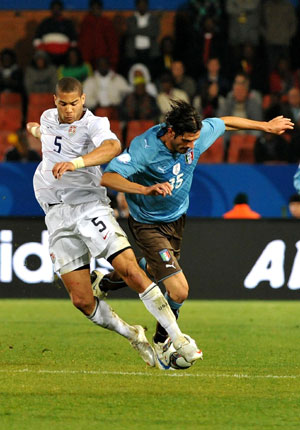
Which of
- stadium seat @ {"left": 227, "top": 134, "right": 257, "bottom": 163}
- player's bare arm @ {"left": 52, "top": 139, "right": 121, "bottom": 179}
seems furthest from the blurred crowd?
player's bare arm @ {"left": 52, "top": 139, "right": 121, "bottom": 179}

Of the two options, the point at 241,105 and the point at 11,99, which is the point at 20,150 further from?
the point at 241,105

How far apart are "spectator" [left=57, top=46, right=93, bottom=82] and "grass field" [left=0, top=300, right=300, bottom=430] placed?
753cm

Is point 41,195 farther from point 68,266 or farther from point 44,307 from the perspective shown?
point 44,307

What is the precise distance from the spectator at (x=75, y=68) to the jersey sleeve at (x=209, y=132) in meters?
10.3

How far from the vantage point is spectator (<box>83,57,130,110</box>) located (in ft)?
58.7

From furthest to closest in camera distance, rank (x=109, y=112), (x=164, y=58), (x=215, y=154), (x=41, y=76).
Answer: (x=164, y=58), (x=41, y=76), (x=109, y=112), (x=215, y=154)

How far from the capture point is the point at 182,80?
59.0ft

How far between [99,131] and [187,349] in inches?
69.1

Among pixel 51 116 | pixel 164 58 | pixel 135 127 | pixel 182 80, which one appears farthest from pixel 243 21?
pixel 51 116

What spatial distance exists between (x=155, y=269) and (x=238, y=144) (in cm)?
908

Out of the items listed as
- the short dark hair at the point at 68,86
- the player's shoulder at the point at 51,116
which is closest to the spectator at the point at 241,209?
the player's shoulder at the point at 51,116

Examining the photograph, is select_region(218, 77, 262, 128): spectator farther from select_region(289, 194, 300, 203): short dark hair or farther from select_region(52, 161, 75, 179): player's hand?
select_region(52, 161, 75, 179): player's hand

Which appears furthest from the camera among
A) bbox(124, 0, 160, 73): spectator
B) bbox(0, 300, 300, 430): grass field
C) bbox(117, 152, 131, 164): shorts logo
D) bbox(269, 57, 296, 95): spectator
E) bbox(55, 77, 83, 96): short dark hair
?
bbox(124, 0, 160, 73): spectator

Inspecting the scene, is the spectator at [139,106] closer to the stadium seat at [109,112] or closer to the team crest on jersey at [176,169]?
the stadium seat at [109,112]
